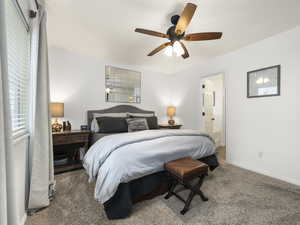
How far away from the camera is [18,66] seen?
55.6 inches

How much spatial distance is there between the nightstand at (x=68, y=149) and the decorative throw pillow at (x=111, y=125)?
0.32m

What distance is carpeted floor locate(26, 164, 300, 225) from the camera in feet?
4.74

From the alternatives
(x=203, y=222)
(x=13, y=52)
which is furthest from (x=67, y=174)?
(x=203, y=222)

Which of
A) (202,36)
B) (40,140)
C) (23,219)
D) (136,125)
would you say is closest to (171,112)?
(136,125)

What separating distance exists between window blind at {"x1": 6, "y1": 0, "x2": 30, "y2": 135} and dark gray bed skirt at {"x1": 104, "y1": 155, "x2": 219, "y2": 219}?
1195 mm

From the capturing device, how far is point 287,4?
1.73 meters

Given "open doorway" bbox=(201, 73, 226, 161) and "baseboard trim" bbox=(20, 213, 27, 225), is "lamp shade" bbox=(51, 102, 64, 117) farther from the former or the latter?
"open doorway" bbox=(201, 73, 226, 161)

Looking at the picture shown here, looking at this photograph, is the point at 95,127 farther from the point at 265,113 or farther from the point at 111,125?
the point at 265,113

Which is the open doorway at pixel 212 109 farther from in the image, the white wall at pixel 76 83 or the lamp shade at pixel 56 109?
the lamp shade at pixel 56 109

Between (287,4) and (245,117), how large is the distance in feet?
6.22

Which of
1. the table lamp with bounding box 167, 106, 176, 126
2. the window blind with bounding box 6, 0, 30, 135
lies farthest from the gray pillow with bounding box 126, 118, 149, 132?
the window blind with bounding box 6, 0, 30, 135

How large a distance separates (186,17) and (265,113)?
2.34 metres

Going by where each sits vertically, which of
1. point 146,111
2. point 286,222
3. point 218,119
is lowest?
point 286,222

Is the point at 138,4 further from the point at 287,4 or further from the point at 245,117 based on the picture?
the point at 245,117
